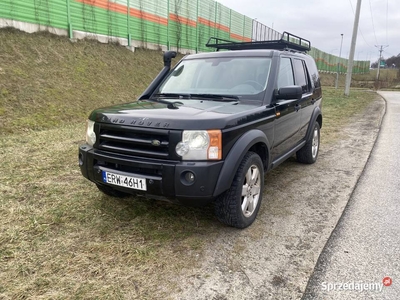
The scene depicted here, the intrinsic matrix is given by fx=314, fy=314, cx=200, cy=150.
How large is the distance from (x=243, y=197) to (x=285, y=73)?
1925 millimetres

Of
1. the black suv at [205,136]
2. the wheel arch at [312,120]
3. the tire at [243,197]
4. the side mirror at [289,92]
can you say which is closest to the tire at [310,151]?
the wheel arch at [312,120]

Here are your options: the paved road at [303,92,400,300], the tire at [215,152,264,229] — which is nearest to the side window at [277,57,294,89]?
the tire at [215,152,264,229]

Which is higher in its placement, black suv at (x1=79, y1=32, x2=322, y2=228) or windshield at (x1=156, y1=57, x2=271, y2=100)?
windshield at (x1=156, y1=57, x2=271, y2=100)

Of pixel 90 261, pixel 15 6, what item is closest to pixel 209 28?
pixel 15 6

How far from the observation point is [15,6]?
1056 centimetres

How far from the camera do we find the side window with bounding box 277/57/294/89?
389 cm

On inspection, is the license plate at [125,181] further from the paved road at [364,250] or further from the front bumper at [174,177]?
the paved road at [364,250]

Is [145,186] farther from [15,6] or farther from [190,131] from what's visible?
[15,6]

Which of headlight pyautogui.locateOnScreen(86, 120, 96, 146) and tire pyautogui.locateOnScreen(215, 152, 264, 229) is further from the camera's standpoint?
headlight pyautogui.locateOnScreen(86, 120, 96, 146)

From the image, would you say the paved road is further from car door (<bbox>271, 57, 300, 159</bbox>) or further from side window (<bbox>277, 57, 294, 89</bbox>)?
side window (<bbox>277, 57, 294, 89</bbox>)

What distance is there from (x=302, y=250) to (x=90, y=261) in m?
1.80

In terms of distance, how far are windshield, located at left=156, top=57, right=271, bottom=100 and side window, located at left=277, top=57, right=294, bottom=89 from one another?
226 mm

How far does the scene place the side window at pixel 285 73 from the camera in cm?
389

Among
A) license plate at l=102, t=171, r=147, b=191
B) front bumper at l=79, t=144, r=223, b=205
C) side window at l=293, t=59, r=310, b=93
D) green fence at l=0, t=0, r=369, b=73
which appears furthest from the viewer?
green fence at l=0, t=0, r=369, b=73
